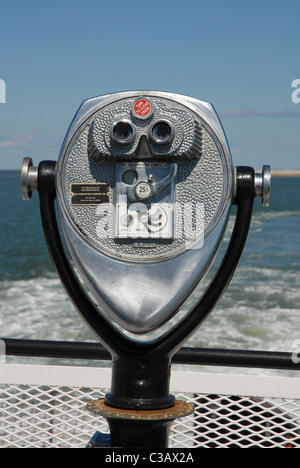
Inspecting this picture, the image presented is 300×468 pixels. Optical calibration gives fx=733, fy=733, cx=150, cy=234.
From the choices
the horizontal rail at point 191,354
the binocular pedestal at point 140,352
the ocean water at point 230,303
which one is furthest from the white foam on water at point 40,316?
the binocular pedestal at point 140,352

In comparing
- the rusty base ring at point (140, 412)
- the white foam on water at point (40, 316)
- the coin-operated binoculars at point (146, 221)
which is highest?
the coin-operated binoculars at point (146, 221)

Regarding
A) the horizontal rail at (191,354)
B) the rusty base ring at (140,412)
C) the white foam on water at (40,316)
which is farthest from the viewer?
the white foam on water at (40,316)

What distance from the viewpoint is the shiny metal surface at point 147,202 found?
55.8 inches

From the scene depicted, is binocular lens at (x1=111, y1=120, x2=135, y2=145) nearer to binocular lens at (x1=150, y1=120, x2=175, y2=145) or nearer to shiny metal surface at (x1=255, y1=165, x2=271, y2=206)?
binocular lens at (x1=150, y1=120, x2=175, y2=145)

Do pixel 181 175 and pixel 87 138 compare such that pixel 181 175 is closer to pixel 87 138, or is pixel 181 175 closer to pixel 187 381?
pixel 87 138

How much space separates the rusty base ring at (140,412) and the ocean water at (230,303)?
5866 mm

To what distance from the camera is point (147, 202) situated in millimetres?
1434

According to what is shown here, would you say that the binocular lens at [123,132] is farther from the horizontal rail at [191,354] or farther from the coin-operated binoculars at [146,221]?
the horizontal rail at [191,354]

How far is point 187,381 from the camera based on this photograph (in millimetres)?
1746

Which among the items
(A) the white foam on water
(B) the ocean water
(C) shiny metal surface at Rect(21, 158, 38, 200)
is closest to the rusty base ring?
(C) shiny metal surface at Rect(21, 158, 38, 200)

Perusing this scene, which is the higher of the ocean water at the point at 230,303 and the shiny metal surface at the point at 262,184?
the shiny metal surface at the point at 262,184

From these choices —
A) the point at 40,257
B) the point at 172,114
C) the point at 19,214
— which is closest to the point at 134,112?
the point at 172,114

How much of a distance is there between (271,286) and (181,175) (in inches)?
387

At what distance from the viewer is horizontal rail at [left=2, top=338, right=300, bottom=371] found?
1.79 m
